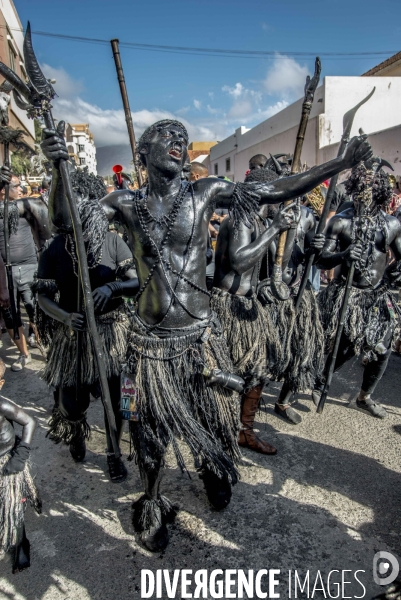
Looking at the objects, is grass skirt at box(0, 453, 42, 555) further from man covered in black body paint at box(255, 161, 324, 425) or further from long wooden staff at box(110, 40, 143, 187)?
long wooden staff at box(110, 40, 143, 187)

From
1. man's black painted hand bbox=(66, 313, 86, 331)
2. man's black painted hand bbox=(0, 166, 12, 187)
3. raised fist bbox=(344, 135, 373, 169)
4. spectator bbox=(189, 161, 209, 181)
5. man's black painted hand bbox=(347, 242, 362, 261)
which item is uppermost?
spectator bbox=(189, 161, 209, 181)

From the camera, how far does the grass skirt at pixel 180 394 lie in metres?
2.20

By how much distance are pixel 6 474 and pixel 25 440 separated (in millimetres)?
179

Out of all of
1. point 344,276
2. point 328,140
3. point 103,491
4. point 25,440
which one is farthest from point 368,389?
point 328,140

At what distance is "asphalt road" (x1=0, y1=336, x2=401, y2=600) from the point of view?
2.13 meters

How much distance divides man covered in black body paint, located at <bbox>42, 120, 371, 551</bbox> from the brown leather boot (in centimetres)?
97

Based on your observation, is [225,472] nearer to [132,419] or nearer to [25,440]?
[132,419]

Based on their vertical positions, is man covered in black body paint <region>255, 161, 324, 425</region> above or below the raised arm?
below

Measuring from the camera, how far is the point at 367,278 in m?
3.74

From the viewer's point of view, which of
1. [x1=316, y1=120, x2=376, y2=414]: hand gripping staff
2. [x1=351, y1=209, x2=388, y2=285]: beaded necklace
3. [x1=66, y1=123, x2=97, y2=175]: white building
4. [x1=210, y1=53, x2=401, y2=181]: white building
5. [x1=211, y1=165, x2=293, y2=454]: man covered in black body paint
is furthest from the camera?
[x1=66, y1=123, x2=97, y2=175]: white building

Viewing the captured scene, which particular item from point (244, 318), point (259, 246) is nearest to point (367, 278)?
point (244, 318)

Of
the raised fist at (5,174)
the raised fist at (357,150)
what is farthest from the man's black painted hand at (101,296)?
the raised fist at (5,174)

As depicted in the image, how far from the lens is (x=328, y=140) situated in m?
17.0

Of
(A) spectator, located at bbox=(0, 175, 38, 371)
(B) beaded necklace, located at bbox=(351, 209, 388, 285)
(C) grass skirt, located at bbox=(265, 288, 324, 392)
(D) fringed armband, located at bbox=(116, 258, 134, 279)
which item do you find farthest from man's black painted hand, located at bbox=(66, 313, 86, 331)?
(A) spectator, located at bbox=(0, 175, 38, 371)
